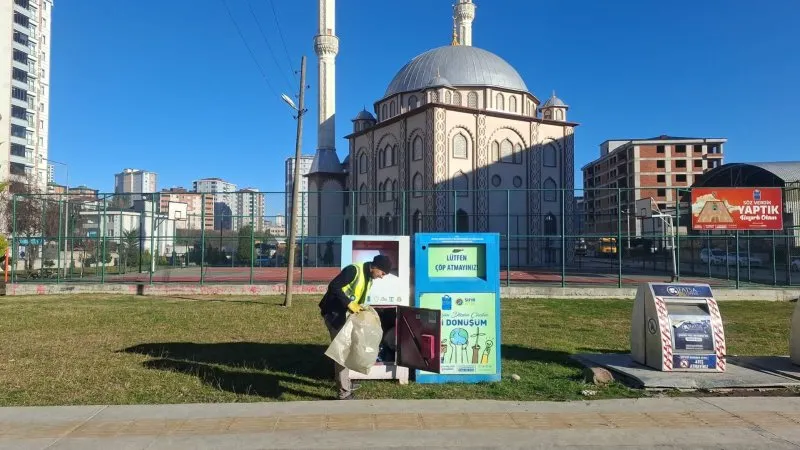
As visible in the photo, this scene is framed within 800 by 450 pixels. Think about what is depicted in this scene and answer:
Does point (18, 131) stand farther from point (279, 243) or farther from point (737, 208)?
point (737, 208)

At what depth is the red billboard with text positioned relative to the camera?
2064 centimetres

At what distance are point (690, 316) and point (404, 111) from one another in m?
48.2

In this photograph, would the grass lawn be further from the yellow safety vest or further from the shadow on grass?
the yellow safety vest

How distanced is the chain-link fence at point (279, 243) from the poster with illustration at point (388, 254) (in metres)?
11.8

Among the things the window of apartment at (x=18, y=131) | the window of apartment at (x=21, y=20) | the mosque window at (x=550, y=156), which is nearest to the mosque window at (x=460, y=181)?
the mosque window at (x=550, y=156)

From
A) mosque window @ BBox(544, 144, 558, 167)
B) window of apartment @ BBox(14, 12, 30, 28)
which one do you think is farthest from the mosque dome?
window of apartment @ BBox(14, 12, 30, 28)

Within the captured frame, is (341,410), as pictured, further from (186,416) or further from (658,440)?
(658,440)

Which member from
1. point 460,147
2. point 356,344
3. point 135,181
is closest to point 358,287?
point 356,344

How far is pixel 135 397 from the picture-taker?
6.88 metres

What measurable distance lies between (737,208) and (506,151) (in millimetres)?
31076

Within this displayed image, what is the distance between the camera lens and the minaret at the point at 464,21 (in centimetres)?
6488

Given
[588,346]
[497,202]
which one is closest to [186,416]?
[588,346]

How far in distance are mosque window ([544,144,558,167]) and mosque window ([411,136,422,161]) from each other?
476 inches

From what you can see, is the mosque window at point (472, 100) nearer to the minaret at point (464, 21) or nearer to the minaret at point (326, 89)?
the minaret at point (464, 21)
